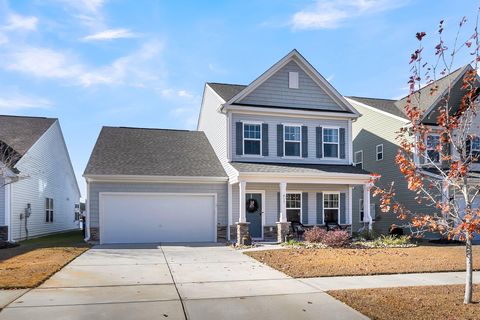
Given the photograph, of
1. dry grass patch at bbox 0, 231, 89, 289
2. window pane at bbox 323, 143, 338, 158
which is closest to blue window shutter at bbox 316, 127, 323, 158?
window pane at bbox 323, 143, 338, 158

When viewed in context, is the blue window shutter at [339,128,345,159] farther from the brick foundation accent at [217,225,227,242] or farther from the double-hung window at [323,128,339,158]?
the brick foundation accent at [217,225,227,242]

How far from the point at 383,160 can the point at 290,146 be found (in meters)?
6.99

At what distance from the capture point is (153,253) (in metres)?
14.3

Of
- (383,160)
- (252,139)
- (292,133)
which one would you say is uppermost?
(292,133)

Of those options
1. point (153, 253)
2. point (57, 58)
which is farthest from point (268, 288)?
point (57, 58)

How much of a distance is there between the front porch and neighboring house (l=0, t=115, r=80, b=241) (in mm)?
9428

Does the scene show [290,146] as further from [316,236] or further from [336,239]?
[336,239]

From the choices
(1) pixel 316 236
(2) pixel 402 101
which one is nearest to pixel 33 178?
(1) pixel 316 236

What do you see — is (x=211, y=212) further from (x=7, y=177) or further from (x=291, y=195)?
(x=7, y=177)

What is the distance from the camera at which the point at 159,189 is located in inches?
725

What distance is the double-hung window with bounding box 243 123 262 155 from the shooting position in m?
19.3

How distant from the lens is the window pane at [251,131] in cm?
1933

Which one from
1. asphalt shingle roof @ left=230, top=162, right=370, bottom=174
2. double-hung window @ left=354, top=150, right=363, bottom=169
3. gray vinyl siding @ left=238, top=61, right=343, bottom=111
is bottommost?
asphalt shingle roof @ left=230, top=162, right=370, bottom=174

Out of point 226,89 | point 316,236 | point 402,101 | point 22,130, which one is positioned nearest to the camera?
point 316,236
